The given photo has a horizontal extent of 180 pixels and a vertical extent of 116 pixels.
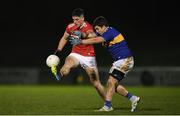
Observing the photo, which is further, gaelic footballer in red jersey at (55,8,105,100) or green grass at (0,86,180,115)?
gaelic footballer in red jersey at (55,8,105,100)

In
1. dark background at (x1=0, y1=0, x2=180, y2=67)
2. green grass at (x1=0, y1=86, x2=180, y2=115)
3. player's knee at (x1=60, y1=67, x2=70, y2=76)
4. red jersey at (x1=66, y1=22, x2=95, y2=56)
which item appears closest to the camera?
green grass at (x1=0, y1=86, x2=180, y2=115)

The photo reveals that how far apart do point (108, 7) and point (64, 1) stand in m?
3.52

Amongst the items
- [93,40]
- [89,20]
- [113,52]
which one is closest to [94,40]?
[93,40]

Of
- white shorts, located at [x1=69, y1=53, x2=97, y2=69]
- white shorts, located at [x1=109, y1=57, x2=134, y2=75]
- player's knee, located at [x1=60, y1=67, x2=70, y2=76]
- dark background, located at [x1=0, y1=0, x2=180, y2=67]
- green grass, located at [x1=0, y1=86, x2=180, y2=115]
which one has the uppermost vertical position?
white shorts, located at [x1=109, y1=57, x2=134, y2=75]

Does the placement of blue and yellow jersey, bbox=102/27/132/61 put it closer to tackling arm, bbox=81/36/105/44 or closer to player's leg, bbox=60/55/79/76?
tackling arm, bbox=81/36/105/44

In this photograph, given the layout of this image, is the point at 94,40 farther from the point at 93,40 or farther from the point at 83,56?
the point at 83,56

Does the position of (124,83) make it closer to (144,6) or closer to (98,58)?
(98,58)

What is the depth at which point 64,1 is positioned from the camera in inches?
1699

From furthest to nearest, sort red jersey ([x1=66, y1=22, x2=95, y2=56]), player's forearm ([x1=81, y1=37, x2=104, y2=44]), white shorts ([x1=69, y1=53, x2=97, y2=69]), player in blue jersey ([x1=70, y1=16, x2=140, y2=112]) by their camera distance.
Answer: white shorts ([x1=69, y1=53, x2=97, y2=69])
red jersey ([x1=66, y1=22, x2=95, y2=56])
player in blue jersey ([x1=70, y1=16, x2=140, y2=112])
player's forearm ([x1=81, y1=37, x2=104, y2=44])

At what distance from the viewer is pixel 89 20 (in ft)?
135

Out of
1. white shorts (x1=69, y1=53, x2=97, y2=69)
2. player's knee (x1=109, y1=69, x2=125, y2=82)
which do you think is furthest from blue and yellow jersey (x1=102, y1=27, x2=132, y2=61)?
white shorts (x1=69, y1=53, x2=97, y2=69)

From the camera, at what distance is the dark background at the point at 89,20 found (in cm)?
3944

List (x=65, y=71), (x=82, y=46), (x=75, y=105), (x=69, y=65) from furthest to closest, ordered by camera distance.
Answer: (x=75, y=105), (x=82, y=46), (x=69, y=65), (x=65, y=71)

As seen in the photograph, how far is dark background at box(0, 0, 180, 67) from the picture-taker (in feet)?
129
